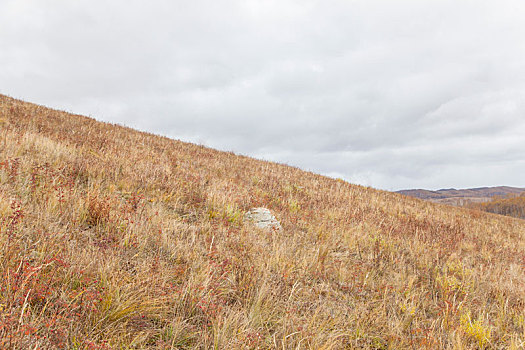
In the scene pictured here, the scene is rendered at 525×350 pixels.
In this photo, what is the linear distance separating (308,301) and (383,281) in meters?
1.44

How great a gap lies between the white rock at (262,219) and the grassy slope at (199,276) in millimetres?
241

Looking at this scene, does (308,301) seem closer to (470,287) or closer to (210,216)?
(210,216)

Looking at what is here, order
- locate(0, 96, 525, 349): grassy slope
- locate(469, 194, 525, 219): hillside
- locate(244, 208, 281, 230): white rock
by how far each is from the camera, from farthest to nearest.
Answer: locate(469, 194, 525, 219): hillside < locate(244, 208, 281, 230): white rock < locate(0, 96, 525, 349): grassy slope

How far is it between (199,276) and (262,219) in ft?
9.00

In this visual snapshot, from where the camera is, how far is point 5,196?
10.8 ft

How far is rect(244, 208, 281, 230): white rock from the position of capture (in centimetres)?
519

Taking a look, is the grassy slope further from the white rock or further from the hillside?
the hillside

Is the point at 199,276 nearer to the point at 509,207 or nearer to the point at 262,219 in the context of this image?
the point at 262,219

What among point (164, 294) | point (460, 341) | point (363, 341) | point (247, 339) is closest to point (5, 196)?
point (164, 294)

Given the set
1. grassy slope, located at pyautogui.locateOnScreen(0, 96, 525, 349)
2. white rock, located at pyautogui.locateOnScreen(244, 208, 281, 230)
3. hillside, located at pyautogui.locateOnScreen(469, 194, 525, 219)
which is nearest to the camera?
grassy slope, located at pyautogui.locateOnScreen(0, 96, 525, 349)

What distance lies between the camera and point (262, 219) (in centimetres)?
545

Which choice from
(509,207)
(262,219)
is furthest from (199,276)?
(509,207)

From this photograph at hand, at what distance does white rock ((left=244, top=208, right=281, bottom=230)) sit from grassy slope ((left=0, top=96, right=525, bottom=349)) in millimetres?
241

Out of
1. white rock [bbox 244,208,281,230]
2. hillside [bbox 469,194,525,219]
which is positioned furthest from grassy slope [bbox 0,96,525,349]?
hillside [bbox 469,194,525,219]
